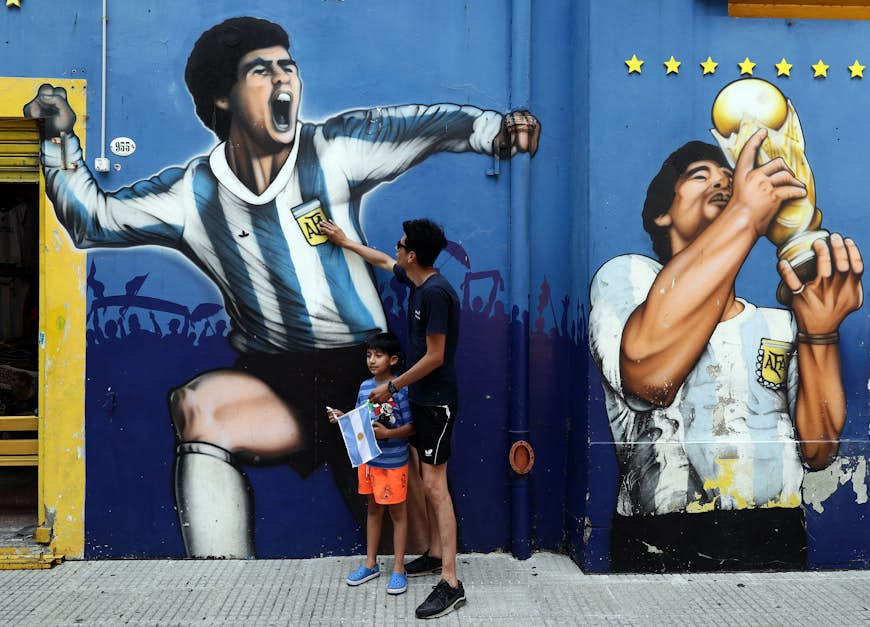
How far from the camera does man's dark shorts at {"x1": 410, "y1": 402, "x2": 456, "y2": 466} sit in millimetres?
4090

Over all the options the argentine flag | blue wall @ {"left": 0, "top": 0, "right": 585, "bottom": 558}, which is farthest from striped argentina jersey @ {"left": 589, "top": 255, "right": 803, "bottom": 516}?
the argentine flag

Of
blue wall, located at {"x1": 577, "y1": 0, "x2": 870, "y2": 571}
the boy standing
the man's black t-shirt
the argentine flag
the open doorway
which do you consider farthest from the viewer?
the open doorway

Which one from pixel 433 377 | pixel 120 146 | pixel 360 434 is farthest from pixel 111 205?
pixel 433 377

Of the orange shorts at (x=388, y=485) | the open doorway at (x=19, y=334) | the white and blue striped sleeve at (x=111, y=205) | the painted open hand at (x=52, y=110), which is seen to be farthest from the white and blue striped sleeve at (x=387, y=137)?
the open doorway at (x=19, y=334)

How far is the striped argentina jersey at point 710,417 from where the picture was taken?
4387 millimetres

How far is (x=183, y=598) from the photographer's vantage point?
4031 mm

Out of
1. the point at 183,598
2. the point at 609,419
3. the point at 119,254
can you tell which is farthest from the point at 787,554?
the point at 119,254

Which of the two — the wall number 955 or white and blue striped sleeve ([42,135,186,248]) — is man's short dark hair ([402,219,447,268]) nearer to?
white and blue striped sleeve ([42,135,186,248])

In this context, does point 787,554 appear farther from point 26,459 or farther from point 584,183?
point 26,459

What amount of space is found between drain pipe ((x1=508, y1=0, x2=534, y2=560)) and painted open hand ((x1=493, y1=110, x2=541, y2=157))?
6 cm

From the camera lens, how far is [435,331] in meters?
3.95

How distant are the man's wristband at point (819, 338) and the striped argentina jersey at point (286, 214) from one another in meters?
2.20

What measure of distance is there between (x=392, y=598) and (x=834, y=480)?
2.69 meters

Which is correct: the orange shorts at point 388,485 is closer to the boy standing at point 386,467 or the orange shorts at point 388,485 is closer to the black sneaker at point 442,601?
the boy standing at point 386,467
